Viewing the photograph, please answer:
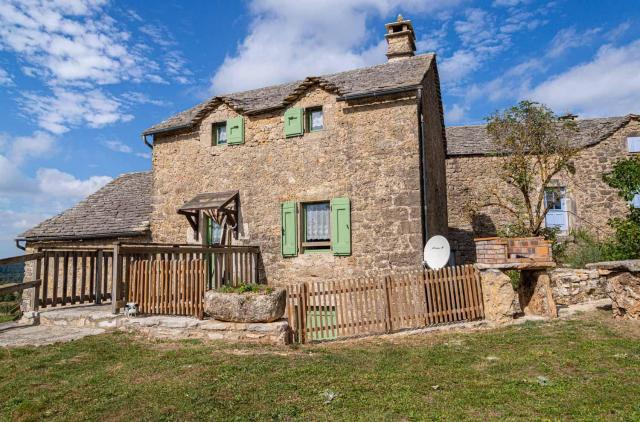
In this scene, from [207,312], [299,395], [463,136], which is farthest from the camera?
[463,136]

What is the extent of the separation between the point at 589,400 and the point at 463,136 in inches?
622

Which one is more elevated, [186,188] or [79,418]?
[186,188]

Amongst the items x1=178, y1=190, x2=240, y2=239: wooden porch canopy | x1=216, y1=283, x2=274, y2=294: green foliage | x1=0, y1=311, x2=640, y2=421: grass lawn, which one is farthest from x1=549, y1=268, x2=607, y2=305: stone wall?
x1=178, y1=190, x2=240, y2=239: wooden porch canopy

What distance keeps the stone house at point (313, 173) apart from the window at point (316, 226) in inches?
1.1

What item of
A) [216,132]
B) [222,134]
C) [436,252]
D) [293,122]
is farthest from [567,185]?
[216,132]

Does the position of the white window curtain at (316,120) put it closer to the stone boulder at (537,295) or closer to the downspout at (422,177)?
the downspout at (422,177)

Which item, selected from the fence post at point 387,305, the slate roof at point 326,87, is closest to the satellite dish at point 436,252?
the fence post at point 387,305

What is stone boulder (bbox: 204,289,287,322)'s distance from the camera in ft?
24.7

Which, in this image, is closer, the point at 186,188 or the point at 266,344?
the point at 266,344

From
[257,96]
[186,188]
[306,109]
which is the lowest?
[186,188]

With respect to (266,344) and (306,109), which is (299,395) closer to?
(266,344)

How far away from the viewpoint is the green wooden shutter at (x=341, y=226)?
10.9 m

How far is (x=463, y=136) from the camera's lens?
18953 millimetres

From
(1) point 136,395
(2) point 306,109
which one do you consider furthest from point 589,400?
(2) point 306,109
